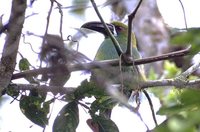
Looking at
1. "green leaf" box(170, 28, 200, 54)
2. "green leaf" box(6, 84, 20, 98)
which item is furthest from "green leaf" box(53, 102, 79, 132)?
"green leaf" box(170, 28, 200, 54)

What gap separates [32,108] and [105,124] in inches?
12.5

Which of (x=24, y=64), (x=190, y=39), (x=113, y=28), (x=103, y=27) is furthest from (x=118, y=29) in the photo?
(x=190, y=39)

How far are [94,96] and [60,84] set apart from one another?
24 cm

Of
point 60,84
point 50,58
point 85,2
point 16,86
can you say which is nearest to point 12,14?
point 50,58

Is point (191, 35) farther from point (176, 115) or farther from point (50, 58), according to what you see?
point (50, 58)

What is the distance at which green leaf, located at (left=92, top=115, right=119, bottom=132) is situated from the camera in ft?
6.17

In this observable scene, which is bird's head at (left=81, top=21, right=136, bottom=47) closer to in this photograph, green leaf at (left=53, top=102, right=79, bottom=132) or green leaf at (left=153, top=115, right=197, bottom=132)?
green leaf at (left=53, top=102, right=79, bottom=132)

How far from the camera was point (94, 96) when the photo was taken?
6.17ft

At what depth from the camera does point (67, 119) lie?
1.82 metres

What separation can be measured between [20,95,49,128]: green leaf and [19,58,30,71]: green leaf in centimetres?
15

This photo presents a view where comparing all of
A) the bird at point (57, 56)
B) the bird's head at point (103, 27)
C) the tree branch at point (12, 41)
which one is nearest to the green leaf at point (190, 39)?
the bird at point (57, 56)

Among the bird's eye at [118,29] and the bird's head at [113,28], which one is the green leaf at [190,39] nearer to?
the bird's head at [113,28]

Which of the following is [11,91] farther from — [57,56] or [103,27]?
[103,27]

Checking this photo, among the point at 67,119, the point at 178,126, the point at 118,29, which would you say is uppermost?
the point at 178,126
